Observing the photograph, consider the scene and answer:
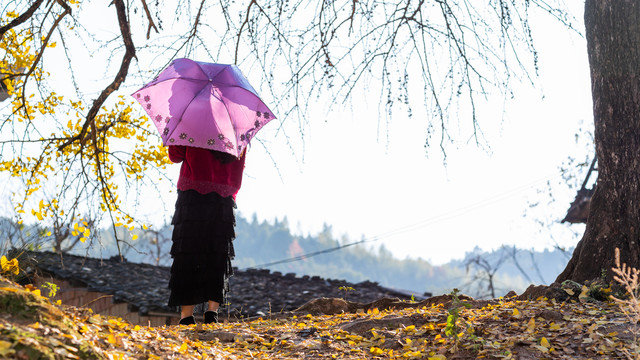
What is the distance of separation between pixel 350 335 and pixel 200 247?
1589mm

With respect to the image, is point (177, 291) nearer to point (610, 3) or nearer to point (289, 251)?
point (610, 3)

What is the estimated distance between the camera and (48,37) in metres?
5.94

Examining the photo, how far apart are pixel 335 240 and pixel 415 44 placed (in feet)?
382

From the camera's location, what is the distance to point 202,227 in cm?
489

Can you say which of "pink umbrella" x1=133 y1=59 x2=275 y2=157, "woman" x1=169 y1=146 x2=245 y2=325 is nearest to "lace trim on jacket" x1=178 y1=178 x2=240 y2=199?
"woman" x1=169 y1=146 x2=245 y2=325

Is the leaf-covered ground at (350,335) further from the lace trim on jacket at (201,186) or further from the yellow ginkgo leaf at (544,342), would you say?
the lace trim on jacket at (201,186)

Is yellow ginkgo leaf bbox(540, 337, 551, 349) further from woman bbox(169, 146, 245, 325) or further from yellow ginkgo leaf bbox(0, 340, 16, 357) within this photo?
yellow ginkgo leaf bbox(0, 340, 16, 357)

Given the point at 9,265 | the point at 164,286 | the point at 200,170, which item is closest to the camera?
the point at 9,265

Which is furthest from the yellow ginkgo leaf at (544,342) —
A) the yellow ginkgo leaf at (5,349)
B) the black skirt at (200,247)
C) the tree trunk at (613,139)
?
the yellow ginkgo leaf at (5,349)

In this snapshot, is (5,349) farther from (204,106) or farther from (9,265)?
(204,106)

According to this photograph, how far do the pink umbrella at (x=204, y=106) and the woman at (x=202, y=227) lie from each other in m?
0.23

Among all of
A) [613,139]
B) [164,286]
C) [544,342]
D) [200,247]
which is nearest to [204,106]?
[200,247]

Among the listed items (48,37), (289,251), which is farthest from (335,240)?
(48,37)

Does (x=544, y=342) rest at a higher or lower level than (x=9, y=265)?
lower
